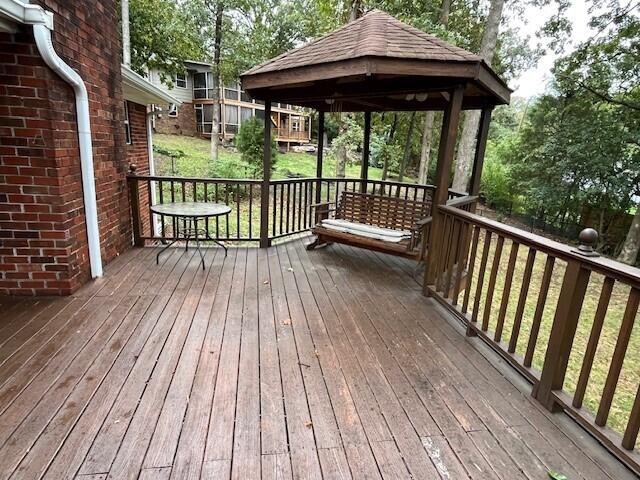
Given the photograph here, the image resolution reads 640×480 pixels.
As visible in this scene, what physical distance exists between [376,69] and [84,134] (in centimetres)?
258

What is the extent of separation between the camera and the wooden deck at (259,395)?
1.53 metres

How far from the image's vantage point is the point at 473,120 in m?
8.38

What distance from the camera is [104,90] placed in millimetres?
3629

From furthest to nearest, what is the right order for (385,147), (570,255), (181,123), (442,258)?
1. (181,123)
2. (385,147)
3. (442,258)
4. (570,255)

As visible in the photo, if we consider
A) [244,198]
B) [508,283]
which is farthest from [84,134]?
[244,198]

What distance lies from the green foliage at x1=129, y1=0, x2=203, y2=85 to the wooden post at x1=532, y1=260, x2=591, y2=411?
12160 mm

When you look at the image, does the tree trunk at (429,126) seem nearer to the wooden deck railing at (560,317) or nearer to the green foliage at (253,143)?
the green foliage at (253,143)

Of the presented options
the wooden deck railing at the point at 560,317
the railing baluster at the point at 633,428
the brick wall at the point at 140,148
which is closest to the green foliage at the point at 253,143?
the brick wall at the point at 140,148

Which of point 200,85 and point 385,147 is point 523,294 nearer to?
point 385,147

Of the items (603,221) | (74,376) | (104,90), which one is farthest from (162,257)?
(603,221)

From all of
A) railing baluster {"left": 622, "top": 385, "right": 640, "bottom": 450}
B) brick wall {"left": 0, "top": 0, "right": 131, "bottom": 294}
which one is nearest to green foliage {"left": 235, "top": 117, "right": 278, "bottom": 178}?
brick wall {"left": 0, "top": 0, "right": 131, "bottom": 294}

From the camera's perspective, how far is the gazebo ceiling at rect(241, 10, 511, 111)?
293 centimetres

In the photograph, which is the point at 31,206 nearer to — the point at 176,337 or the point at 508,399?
the point at 176,337

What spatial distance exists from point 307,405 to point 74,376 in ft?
4.38
